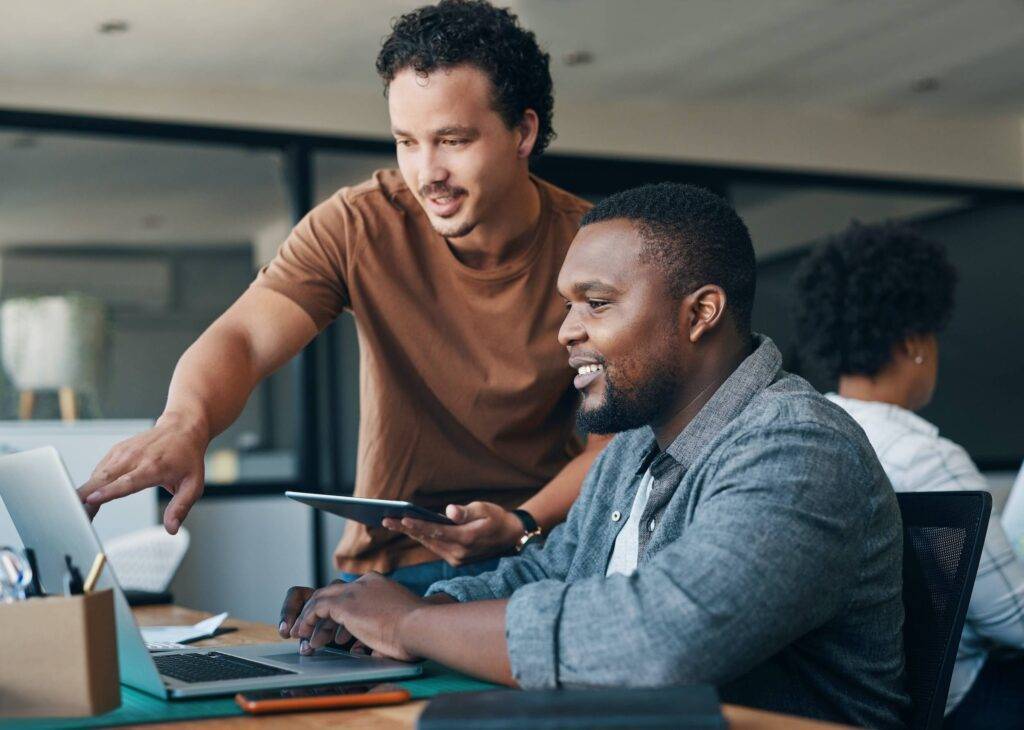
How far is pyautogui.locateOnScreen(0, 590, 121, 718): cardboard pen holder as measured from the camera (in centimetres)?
104

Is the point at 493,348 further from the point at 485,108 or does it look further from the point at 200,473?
the point at 200,473

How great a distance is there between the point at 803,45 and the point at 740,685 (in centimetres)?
460

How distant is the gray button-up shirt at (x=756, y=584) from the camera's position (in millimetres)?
1093

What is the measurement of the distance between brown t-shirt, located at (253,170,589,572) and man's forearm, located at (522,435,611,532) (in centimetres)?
10

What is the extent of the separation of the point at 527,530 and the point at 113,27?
3.59 meters

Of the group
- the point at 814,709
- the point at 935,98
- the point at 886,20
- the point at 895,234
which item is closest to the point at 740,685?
the point at 814,709

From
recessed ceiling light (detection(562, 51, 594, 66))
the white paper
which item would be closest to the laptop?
the white paper

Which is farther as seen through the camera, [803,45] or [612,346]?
[803,45]

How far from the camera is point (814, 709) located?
1.26 m

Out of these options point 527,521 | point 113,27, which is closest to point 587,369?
point 527,521

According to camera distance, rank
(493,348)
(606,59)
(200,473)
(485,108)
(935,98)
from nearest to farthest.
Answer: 1. (200,473)
2. (485,108)
3. (493,348)
4. (606,59)
5. (935,98)

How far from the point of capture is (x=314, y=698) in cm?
113

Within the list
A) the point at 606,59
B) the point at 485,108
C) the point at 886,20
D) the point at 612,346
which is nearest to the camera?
the point at 612,346

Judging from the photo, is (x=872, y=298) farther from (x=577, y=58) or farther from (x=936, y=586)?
(x=577, y=58)
